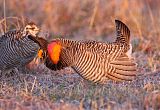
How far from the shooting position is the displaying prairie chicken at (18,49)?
26.9ft

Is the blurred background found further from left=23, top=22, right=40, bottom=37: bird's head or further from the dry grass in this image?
left=23, top=22, right=40, bottom=37: bird's head

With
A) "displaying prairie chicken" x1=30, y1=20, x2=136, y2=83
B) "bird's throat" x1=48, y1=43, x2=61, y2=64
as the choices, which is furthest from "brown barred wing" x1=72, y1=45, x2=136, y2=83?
"bird's throat" x1=48, y1=43, x2=61, y2=64

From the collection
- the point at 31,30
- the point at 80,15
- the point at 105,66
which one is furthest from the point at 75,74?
the point at 80,15

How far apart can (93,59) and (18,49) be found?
1503 mm

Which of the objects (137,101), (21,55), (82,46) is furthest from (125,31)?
(137,101)

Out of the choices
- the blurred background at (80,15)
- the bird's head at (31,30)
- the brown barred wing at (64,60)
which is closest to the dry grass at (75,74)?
the blurred background at (80,15)

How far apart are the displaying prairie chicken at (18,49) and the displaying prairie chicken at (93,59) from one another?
778mm

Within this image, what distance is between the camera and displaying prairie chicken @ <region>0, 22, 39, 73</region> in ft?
26.9

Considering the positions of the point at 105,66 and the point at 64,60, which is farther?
the point at 64,60

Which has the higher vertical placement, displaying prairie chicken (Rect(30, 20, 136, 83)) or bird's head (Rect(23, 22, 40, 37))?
bird's head (Rect(23, 22, 40, 37))

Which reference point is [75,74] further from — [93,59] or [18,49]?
[93,59]

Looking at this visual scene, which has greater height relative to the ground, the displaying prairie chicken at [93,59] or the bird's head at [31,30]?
the bird's head at [31,30]

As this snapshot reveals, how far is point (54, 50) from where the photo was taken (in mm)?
7305

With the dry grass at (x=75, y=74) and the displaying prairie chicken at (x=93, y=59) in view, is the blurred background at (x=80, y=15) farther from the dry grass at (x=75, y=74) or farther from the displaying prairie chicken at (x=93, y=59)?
the displaying prairie chicken at (x=93, y=59)
